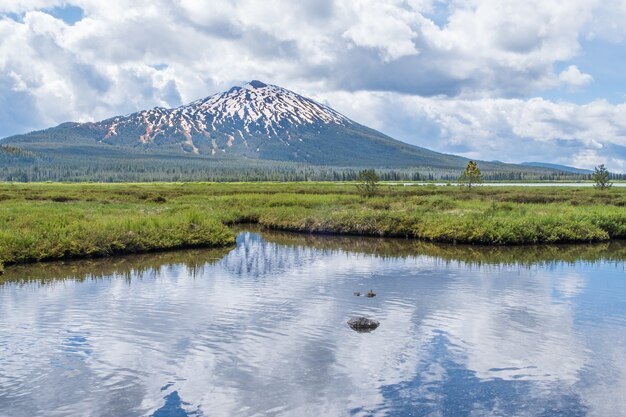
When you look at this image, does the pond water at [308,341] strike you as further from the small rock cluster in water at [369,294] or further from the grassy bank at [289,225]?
the grassy bank at [289,225]

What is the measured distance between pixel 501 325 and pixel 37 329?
14922mm

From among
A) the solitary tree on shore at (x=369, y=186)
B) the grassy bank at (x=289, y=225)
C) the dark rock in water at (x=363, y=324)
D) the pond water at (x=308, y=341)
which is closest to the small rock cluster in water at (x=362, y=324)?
the dark rock in water at (x=363, y=324)

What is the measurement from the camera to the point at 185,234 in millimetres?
38688

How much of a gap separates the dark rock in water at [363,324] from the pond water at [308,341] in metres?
0.38

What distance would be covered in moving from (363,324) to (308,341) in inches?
89.3

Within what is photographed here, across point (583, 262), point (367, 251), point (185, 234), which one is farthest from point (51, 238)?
point (583, 262)

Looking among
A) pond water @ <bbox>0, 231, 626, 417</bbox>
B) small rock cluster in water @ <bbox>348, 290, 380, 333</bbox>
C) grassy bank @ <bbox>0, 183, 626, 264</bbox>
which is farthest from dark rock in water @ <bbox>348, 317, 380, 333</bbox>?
grassy bank @ <bbox>0, 183, 626, 264</bbox>

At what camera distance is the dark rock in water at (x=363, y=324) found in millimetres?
19391

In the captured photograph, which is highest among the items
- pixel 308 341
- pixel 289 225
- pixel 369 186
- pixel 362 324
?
pixel 369 186

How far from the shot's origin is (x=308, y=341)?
59.7 feet

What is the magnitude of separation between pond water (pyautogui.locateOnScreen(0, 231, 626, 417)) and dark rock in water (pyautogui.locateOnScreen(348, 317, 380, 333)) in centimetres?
38

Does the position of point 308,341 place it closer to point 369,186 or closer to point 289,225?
point 289,225

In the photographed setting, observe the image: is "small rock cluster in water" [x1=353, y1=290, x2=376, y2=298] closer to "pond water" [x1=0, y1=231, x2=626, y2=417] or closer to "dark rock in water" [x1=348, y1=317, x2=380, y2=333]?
"pond water" [x1=0, y1=231, x2=626, y2=417]

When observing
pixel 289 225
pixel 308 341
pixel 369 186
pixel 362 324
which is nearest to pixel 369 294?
pixel 362 324
